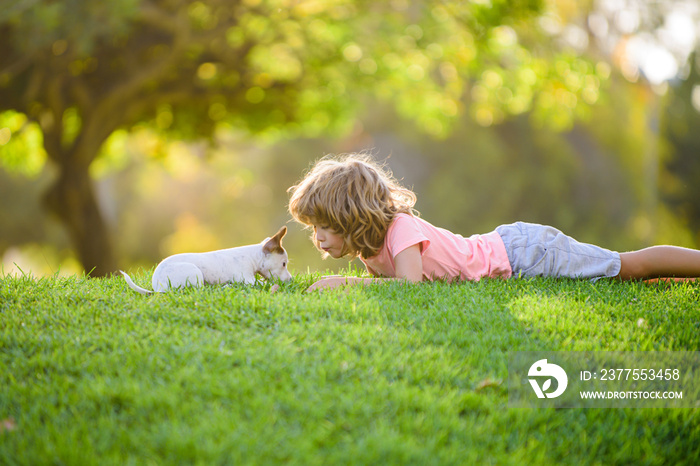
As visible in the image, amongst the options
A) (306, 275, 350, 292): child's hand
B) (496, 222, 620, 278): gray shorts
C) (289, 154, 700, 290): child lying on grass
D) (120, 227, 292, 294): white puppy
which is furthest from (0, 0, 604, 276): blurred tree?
(306, 275, 350, 292): child's hand

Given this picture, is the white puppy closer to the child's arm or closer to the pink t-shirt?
the child's arm

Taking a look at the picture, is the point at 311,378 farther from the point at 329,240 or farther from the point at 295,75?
the point at 295,75

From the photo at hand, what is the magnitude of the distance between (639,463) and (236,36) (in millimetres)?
10037

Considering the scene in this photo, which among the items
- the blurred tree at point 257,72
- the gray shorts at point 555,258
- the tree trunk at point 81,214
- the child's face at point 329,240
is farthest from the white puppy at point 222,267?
the tree trunk at point 81,214

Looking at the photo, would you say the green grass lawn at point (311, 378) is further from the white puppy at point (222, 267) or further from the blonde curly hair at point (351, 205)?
the blonde curly hair at point (351, 205)

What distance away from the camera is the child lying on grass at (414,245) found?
174 inches

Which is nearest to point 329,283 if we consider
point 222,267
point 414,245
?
point 414,245

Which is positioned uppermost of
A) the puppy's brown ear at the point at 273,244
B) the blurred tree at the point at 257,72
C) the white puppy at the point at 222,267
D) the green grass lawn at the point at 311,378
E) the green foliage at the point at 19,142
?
the green foliage at the point at 19,142

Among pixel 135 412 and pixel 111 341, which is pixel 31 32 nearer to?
pixel 111 341

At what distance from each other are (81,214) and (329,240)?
9360mm

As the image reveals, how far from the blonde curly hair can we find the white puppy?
0.34 m

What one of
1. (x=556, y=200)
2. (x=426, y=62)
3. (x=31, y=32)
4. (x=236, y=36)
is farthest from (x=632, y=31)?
(x=31, y=32)

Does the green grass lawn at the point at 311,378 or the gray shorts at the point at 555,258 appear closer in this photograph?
the green grass lawn at the point at 311,378

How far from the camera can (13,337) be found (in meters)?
3.13
